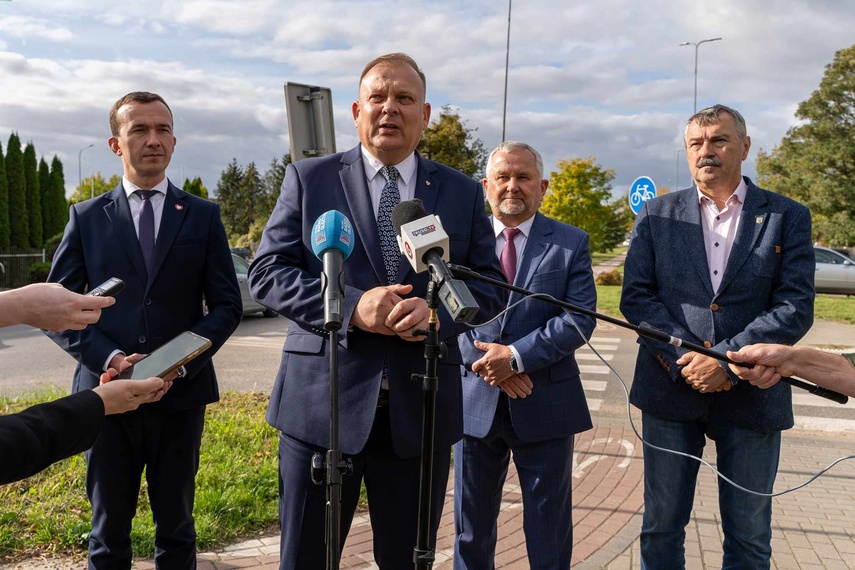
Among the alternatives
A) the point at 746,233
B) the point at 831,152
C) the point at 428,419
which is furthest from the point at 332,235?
the point at 831,152

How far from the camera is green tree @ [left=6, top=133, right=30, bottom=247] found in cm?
2911

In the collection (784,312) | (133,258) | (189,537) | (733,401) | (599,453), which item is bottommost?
(599,453)

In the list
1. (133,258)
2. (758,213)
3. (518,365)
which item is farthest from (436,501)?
(758,213)

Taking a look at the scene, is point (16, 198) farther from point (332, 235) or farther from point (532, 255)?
point (332, 235)

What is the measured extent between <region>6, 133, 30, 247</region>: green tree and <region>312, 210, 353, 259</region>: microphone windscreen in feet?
103

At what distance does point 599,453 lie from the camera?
21.5 feet

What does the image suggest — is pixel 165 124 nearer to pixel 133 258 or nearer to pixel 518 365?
pixel 133 258

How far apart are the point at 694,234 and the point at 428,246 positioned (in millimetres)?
1901

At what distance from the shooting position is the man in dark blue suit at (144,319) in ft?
10.4

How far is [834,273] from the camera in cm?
2556

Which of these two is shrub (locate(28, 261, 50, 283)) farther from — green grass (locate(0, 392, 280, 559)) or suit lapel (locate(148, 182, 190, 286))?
suit lapel (locate(148, 182, 190, 286))

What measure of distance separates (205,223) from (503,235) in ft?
4.92

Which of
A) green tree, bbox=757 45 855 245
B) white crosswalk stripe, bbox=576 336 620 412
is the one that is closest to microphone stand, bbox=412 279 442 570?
white crosswalk stripe, bbox=576 336 620 412

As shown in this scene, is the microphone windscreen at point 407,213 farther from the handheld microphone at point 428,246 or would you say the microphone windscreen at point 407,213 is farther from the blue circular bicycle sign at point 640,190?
the blue circular bicycle sign at point 640,190
